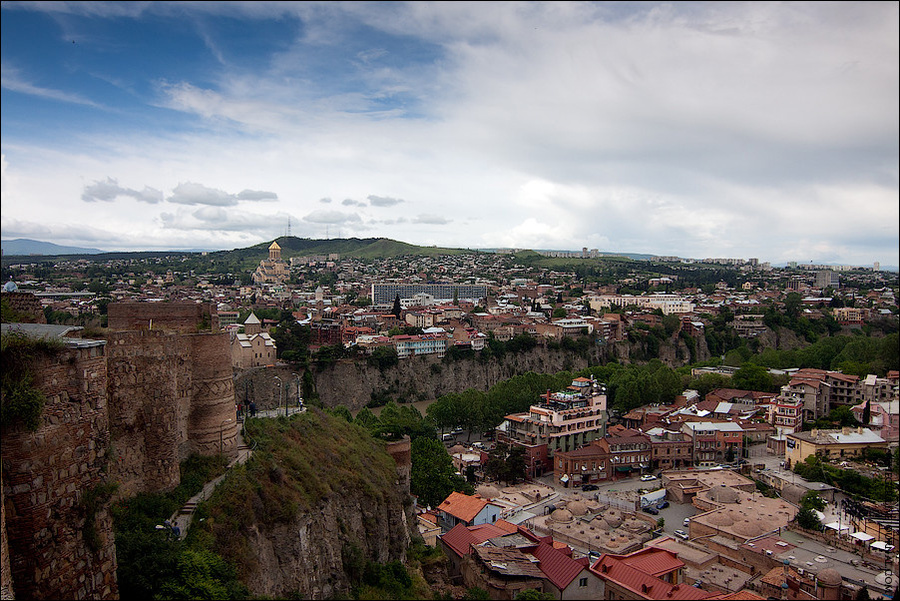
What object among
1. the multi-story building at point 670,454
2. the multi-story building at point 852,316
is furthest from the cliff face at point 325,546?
the multi-story building at point 852,316

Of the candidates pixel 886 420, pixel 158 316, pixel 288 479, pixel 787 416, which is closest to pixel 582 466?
pixel 787 416

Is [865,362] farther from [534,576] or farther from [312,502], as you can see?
[312,502]

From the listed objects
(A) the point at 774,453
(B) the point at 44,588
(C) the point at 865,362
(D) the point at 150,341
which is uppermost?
(D) the point at 150,341

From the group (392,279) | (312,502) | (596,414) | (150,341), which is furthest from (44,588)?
(392,279)

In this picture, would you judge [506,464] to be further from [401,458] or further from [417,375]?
[417,375]

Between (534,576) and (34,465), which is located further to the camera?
(534,576)

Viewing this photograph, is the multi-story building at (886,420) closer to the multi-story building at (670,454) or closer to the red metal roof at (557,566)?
the multi-story building at (670,454)

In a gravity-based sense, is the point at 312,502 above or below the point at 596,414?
above
